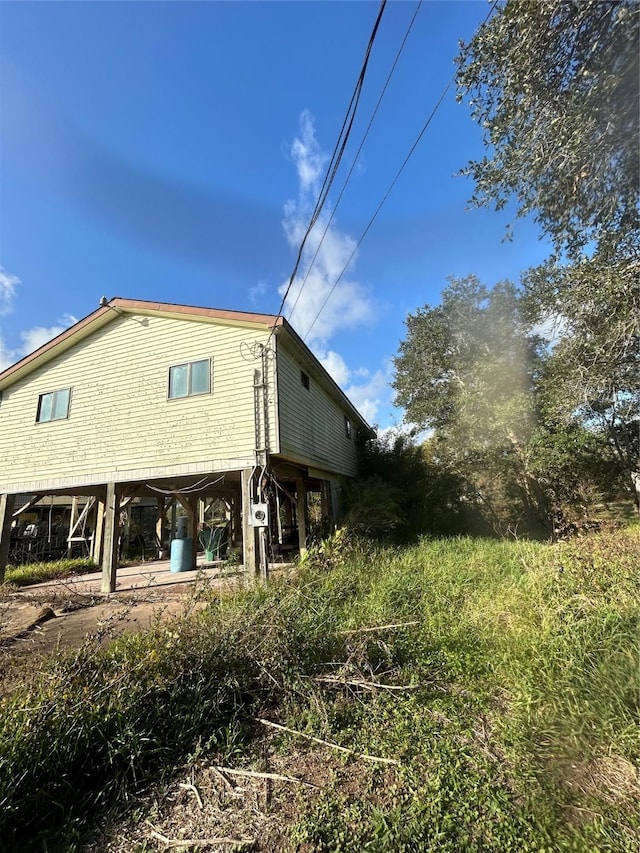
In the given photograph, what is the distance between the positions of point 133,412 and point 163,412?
2.71ft

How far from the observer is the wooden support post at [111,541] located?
822 centimetres

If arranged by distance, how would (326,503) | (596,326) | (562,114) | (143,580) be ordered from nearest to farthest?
(562,114)
(596,326)
(143,580)
(326,503)

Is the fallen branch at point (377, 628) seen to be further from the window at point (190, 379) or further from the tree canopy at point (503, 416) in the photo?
the tree canopy at point (503, 416)

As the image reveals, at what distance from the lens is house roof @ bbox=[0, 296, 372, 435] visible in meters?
8.04

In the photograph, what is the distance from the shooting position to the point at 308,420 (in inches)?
390

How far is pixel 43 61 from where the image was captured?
518 centimetres

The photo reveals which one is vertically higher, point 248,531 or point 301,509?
point 301,509

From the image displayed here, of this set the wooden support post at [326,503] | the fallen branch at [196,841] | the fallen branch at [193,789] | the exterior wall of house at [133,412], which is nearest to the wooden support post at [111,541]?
the exterior wall of house at [133,412]

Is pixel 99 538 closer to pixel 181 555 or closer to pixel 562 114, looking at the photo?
pixel 181 555

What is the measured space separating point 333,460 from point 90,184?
8653 mm

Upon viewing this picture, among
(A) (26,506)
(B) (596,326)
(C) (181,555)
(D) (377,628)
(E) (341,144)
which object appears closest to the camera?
(D) (377,628)

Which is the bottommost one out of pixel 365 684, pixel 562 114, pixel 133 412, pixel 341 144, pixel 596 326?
pixel 365 684

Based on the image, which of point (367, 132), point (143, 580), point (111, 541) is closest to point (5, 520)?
point (111, 541)

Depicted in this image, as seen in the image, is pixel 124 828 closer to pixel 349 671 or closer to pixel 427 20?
pixel 349 671
